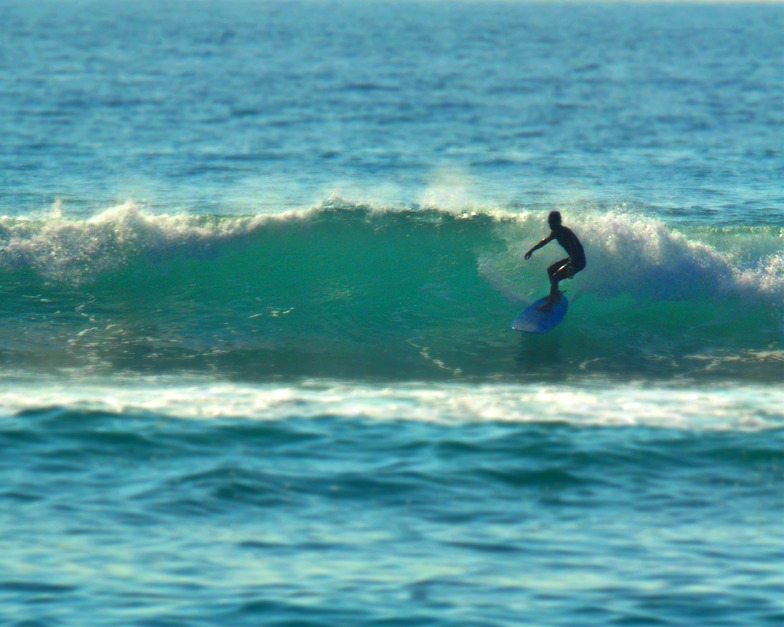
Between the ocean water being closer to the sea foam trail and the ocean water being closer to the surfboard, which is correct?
the sea foam trail

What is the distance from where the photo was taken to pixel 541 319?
602 inches

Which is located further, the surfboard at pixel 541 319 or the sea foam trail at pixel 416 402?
the surfboard at pixel 541 319

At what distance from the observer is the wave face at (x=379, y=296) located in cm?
1436

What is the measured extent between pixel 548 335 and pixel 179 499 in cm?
748

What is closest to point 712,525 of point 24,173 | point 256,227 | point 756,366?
point 756,366

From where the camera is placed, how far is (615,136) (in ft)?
116

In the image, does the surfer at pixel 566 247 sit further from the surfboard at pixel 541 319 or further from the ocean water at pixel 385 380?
the ocean water at pixel 385 380

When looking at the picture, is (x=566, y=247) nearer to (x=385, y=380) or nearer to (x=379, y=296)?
(x=385, y=380)

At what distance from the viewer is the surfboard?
50.0 ft

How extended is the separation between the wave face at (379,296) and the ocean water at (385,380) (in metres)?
0.06

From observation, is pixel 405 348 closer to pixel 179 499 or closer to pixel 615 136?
pixel 179 499

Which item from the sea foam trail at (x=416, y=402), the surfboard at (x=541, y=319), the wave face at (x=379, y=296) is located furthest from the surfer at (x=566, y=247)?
the sea foam trail at (x=416, y=402)

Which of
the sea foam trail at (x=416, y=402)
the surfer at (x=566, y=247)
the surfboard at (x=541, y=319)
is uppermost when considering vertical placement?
the surfer at (x=566, y=247)

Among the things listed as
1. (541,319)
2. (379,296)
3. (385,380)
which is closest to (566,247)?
(541,319)
